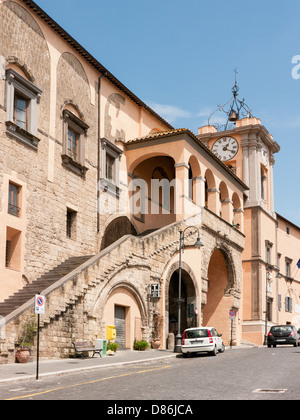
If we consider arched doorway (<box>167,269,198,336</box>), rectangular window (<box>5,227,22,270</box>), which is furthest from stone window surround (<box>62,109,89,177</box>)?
arched doorway (<box>167,269,198,336</box>)

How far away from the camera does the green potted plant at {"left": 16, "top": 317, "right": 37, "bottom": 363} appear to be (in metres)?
20.2

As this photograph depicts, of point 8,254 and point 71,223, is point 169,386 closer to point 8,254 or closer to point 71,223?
point 8,254

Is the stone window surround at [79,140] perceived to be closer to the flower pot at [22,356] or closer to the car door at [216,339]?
the car door at [216,339]

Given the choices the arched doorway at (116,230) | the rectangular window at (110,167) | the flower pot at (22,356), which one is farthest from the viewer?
the rectangular window at (110,167)

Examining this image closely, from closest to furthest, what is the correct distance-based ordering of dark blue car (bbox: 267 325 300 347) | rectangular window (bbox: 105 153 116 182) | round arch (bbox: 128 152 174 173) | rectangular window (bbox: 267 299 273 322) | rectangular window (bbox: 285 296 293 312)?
rectangular window (bbox: 105 153 116 182)
dark blue car (bbox: 267 325 300 347)
round arch (bbox: 128 152 174 173)
rectangular window (bbox: 267 299 273 322)
rectangular window (bbox: 285 296 293 312)

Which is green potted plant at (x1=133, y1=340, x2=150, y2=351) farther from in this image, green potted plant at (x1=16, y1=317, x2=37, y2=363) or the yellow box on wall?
green potted plant at (x1=16, y1=317, x2=37, y2=363)

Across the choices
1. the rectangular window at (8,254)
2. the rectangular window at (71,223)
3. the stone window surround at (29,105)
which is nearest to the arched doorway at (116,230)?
the rectangular window at (71,223)

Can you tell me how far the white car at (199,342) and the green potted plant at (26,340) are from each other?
764 centimetres

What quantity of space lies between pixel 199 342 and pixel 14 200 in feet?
31.4

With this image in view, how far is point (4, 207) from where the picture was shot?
24453 mm

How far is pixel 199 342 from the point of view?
26391 millimetres

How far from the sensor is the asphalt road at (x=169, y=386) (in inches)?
481

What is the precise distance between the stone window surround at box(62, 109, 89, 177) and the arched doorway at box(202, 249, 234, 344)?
41.9 feet
